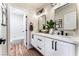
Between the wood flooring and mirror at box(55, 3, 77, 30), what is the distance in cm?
55

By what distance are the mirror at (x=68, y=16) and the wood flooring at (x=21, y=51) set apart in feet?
1.82

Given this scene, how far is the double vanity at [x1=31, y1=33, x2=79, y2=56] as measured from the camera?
1200 millimetres

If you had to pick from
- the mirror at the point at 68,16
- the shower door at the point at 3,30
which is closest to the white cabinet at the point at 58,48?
the mirror at the point at 68,16

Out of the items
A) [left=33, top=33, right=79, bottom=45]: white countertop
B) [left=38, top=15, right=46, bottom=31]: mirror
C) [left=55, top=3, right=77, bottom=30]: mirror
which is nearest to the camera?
[left=33, top=33, right=79, bottom=45]: white countertop

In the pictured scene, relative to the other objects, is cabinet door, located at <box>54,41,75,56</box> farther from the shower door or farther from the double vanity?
the shower door

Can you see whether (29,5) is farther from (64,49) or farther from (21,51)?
(64,49)

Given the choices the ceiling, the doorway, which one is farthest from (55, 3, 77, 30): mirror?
the doorway

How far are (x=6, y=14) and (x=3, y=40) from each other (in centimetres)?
39

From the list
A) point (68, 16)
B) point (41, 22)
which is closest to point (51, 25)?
point (41, 22)

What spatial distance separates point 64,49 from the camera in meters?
1.26

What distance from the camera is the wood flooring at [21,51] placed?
142cm

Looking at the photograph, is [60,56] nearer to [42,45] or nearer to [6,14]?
[42,45]

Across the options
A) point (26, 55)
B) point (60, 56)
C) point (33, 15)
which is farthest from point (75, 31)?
point (26, 55)

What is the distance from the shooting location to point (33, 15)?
1.46 m
